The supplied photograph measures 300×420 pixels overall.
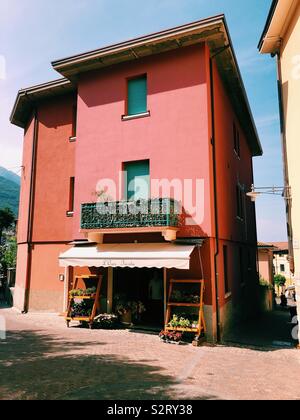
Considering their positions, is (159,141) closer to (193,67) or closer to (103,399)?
(193,67)

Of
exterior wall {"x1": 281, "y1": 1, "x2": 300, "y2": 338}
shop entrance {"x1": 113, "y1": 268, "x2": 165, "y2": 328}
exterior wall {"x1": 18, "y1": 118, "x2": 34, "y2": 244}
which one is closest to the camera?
exterior wall {"x1": 281, "y1": 1, "x2": 300, "y2": 338}

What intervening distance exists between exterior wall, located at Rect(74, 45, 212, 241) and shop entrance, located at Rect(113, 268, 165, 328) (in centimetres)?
277

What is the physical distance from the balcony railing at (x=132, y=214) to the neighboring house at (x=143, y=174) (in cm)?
4

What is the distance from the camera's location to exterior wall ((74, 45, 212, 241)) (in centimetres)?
1202

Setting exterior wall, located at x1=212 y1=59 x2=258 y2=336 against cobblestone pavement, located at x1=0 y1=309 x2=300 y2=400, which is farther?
exterior wall, located at x1=212 y1=59 x2=258 y2=336

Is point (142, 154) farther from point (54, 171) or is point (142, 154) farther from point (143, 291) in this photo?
point (54, 171)

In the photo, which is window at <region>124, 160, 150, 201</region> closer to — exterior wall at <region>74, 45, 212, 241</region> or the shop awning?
exterior wall at <region>74, 45, 212, 241</region>

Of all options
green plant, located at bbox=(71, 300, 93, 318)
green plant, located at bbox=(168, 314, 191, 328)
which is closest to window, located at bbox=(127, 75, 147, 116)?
green plant, located at bbox=(71, 300, 93, 318)

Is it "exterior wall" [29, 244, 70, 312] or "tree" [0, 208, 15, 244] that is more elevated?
"tree" [0, 208, 15, 244]

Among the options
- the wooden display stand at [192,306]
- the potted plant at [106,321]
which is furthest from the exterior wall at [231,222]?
the potted plant at [106,321]

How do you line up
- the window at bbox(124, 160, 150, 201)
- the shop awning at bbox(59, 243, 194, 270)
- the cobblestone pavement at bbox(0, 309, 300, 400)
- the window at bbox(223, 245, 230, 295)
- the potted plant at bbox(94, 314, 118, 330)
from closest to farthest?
the cobblestone pavement at bbox(0, 309, 300, 400) → the shop awning at bbox(59, 243, 194, 270) → the potted plant at bbox(94, 314, 118, 330) → the window at bbox(124, 160, 150, 201) → the window at bbox(223, 245, 230, 295)

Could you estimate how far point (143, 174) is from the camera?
13023 millimetres

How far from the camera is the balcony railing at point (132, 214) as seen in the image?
1120cm

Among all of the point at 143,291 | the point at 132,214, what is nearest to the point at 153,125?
the point at 132,214
